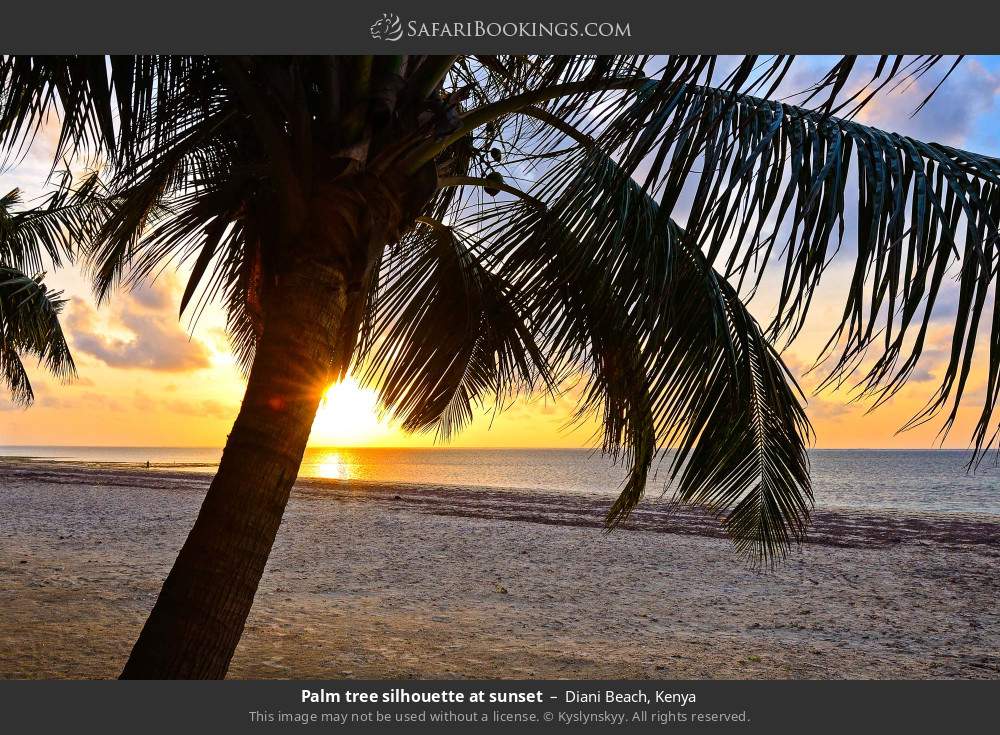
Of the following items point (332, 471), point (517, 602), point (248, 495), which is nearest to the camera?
point (248, 495)

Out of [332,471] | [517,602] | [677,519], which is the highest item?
[517,602]

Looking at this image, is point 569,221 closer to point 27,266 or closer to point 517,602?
point 517,602

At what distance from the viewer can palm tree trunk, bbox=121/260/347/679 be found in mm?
2146

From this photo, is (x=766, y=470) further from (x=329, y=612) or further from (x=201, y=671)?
(x=329, y=612)

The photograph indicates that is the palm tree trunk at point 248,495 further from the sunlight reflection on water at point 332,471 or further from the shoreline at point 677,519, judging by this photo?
the sunlight reflection on water at point 332,471

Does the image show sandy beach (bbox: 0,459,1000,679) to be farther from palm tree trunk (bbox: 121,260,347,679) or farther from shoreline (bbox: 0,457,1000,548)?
palm tree trunk (bbox: 121,260,347,679)

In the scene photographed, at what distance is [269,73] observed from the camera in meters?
2.34
